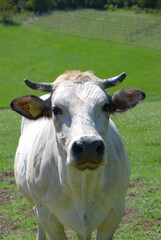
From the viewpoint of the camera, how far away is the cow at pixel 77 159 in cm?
420

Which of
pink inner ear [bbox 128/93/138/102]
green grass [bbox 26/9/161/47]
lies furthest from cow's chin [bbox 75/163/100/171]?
green grass [bbox 26/9/161/47]

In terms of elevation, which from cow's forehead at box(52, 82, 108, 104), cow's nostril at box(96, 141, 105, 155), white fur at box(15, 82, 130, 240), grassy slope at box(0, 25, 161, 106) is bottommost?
grassy slope at box(0, 25, 161, 106)

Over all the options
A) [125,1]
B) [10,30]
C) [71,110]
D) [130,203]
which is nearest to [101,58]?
[10,30]

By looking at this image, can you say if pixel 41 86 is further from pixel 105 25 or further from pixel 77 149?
pixel 105 25

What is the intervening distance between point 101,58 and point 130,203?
4756 cm

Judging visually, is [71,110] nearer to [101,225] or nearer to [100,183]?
[100,183]

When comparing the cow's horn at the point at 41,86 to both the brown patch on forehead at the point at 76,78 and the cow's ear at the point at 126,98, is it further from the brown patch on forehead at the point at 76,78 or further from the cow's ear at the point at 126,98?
the cow's ear at the point at 126,98

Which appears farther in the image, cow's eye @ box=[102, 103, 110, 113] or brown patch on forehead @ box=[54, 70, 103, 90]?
brown patch on forehead @ box=[54, 70, 103, 90]

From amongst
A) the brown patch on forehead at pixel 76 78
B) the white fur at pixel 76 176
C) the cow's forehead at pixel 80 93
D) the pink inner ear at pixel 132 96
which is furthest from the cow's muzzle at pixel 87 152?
the pink inner ear at pixel 132 96

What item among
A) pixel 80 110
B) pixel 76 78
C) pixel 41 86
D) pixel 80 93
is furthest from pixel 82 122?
pixel 41 86

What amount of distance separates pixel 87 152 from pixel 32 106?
1366mm

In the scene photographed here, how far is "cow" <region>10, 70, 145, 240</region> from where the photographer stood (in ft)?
13.8

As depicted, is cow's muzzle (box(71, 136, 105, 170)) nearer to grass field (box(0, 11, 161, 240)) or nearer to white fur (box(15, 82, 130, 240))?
white fur (box(15, 82, 130, 240))

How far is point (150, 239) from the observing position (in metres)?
6.34
